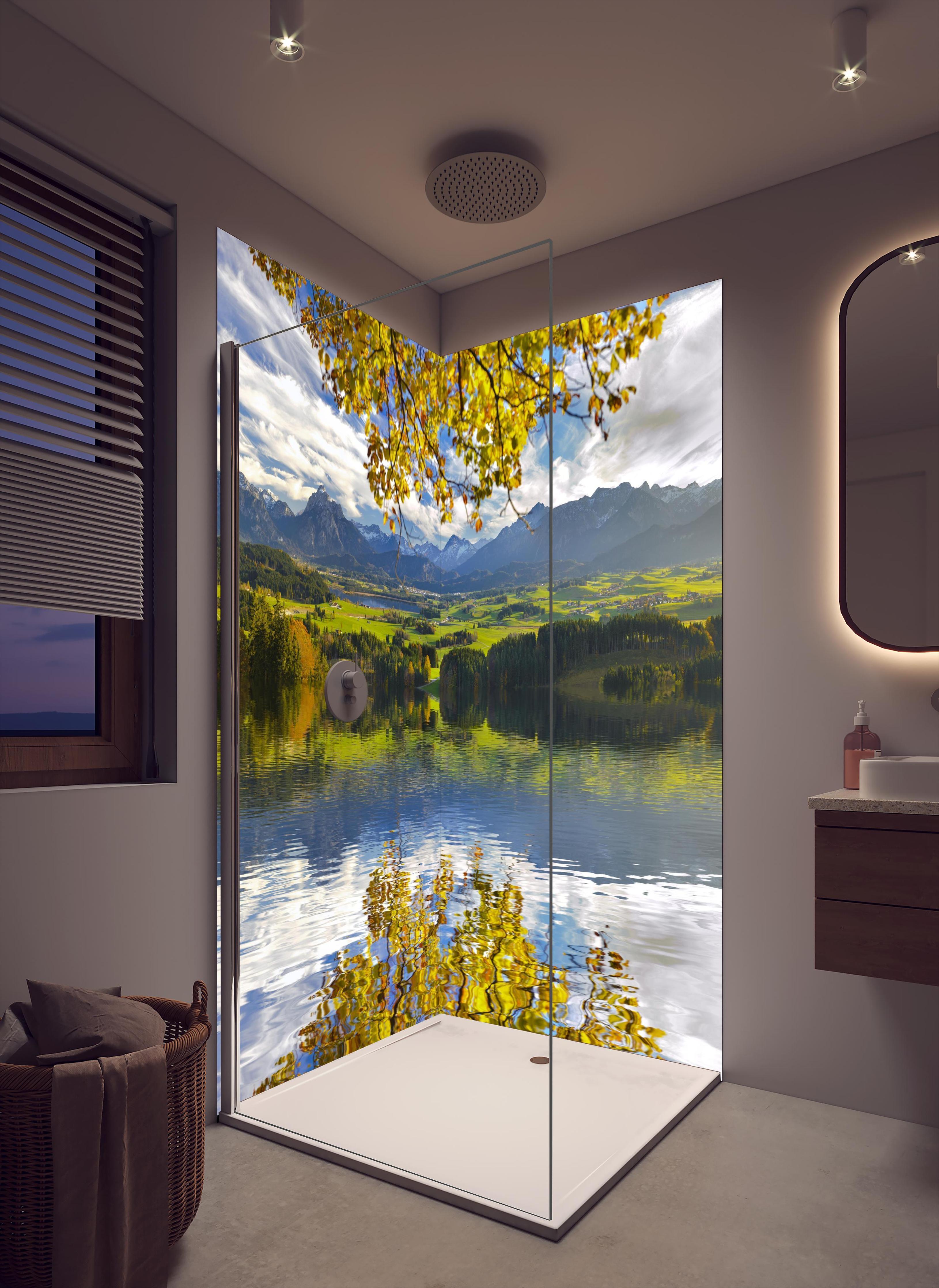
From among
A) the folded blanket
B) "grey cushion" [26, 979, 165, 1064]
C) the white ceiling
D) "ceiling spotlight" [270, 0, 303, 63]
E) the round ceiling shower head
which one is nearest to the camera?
the folded blanket

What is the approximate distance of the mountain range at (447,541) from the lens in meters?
2.18

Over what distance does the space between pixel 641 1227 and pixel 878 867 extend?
93cm

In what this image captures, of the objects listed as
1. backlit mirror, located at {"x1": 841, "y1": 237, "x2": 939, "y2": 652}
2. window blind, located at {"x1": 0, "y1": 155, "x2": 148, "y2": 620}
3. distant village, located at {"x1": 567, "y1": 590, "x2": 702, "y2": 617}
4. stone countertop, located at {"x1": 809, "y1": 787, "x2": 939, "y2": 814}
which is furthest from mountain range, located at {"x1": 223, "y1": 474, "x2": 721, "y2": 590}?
stone countertop, located at {"x1": 809, "y1": 787, "x2": 939, "y2": 814}

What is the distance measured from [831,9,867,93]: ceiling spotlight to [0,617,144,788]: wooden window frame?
2168 millimetres

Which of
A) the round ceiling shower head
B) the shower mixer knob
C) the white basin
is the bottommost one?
the white basin

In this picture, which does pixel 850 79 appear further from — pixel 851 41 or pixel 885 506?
pixel 885 506

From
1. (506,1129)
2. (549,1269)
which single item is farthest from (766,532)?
(549,1269)

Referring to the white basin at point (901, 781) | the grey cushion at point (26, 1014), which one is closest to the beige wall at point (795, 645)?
the white basin at point (901, 781)

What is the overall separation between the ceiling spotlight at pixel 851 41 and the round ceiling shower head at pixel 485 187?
0.81m

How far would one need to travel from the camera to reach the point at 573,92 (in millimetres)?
2225

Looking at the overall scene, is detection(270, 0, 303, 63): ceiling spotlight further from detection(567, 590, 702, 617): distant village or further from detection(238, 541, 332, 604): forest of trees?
detection(567, 590, 702, 617): distant village

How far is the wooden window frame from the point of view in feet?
6.59

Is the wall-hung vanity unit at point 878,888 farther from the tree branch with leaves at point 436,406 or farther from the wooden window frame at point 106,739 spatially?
the wooden window frame at point 106,739

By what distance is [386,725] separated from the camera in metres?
2.32
